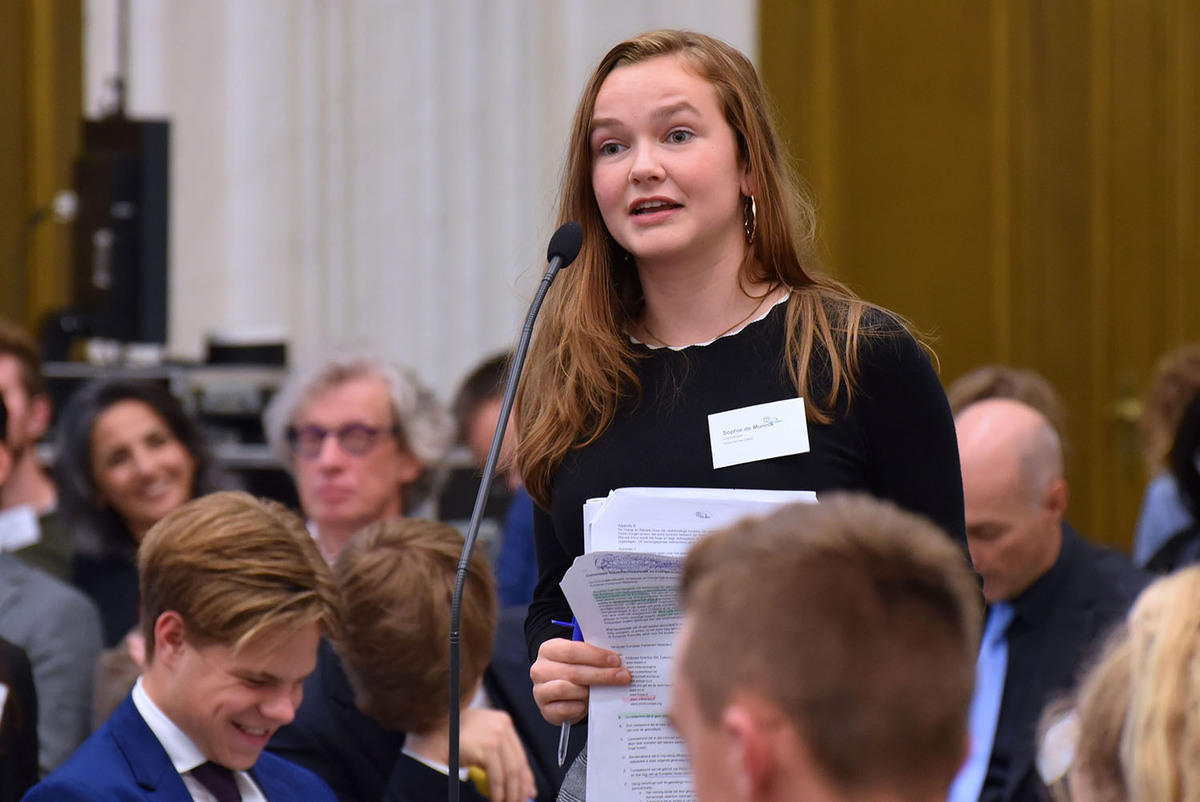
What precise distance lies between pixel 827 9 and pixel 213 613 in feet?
15.8

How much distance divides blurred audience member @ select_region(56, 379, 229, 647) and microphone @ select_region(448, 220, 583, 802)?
2.04 metres

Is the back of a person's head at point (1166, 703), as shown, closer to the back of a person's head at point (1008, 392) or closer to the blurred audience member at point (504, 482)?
the blurred audience member at point (504, 482)

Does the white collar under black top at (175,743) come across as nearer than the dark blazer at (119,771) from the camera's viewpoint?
No

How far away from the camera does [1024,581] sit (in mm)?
2996

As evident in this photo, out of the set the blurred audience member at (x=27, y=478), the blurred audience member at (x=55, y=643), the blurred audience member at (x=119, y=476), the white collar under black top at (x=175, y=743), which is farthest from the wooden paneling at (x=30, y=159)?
the white collar under black top at (x=175, y=743)

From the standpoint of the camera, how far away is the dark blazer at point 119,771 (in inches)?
73.1

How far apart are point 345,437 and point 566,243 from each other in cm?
194

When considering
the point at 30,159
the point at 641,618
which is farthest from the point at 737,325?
the point at 30,159

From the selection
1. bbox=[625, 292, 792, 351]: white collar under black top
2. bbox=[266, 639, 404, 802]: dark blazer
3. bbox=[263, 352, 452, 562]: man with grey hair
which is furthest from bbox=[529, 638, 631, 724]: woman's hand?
bbox=[263, 352, 452, 562]: man with grey hair

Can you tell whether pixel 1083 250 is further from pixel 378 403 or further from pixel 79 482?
pixel 79 482

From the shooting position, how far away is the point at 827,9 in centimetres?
622

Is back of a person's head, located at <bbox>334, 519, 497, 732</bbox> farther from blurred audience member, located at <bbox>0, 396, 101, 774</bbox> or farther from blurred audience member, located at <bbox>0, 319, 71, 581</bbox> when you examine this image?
blurred audience member, located at <bbox>0, 319, 71, 581</bbox>

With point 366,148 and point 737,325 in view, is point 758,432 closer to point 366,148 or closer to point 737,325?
point 737,325

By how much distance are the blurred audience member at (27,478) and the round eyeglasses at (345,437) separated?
0.60 metres
